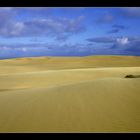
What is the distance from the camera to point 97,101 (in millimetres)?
5457

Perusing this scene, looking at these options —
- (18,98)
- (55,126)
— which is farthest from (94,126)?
(18,98)

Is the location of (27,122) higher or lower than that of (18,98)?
lower

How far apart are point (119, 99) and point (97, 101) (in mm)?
461

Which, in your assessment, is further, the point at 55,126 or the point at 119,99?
the point at 119,99

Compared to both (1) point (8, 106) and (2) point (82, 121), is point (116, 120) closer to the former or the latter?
(2) point (82, 121)

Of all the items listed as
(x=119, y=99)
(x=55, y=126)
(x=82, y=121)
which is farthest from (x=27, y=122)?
(x=119, y=99)
